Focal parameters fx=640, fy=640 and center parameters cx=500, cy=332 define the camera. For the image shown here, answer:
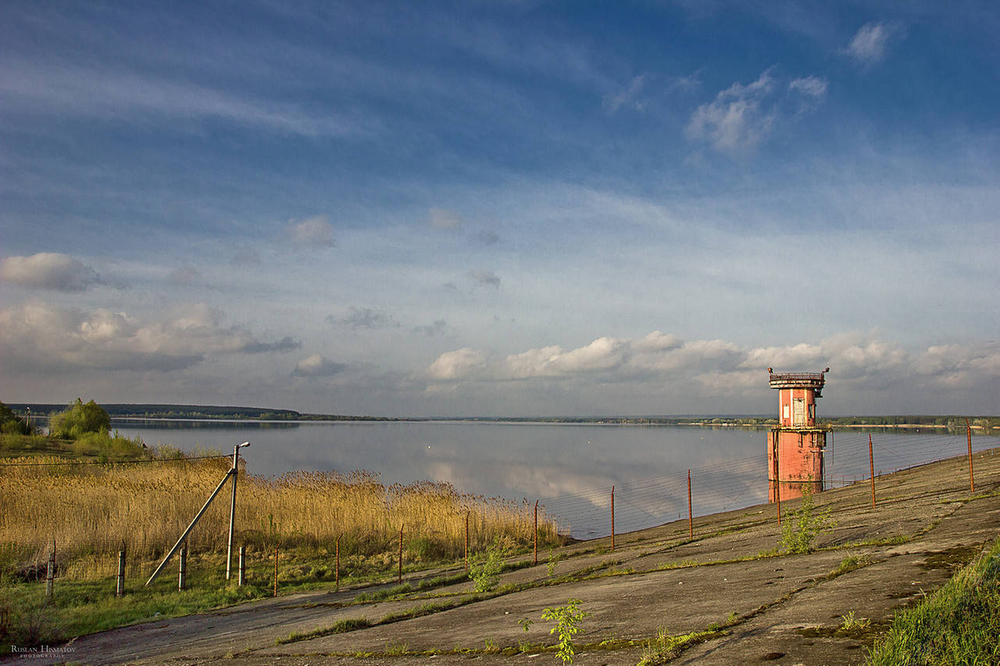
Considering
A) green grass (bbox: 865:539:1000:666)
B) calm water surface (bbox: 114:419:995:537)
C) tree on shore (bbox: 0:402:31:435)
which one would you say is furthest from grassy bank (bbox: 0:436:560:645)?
tree on shore (bbox: 0:402:31:435)

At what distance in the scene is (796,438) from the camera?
41.8m

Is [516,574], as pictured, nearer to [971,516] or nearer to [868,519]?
[868,519]

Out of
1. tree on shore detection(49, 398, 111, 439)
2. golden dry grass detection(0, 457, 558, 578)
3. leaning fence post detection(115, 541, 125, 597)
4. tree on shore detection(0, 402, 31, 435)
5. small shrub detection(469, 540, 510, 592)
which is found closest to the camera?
small shrub detection(469, 540, 510, 592)

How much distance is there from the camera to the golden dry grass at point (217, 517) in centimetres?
1927

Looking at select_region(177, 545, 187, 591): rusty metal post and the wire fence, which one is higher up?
select_region(177, 545, 187, 591): rusty metal post

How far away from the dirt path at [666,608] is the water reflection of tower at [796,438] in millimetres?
27354

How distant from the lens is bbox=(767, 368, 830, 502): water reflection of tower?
41.1m

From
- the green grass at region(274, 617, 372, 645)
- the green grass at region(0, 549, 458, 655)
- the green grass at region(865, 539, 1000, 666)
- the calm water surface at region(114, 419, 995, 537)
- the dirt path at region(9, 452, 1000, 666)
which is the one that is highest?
the green grass at region(865, 539, 1000, 666)

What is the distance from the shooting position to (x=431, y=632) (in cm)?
920

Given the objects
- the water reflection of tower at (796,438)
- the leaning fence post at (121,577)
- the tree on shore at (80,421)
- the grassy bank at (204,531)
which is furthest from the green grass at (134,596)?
the tree on shore at (80,421)

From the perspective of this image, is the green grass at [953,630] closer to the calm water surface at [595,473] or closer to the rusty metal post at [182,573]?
the rusty metal post at [182,573]

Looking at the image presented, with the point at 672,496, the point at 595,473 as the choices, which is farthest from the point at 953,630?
the point at 595,473

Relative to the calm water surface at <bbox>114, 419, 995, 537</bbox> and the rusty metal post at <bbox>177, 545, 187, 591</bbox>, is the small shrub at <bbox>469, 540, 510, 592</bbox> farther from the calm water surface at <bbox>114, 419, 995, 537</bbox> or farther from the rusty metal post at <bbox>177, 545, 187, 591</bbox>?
the calm water surface at <bbox>114, 419, 995, 537</bbox>

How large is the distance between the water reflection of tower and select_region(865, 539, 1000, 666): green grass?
3868 cm
